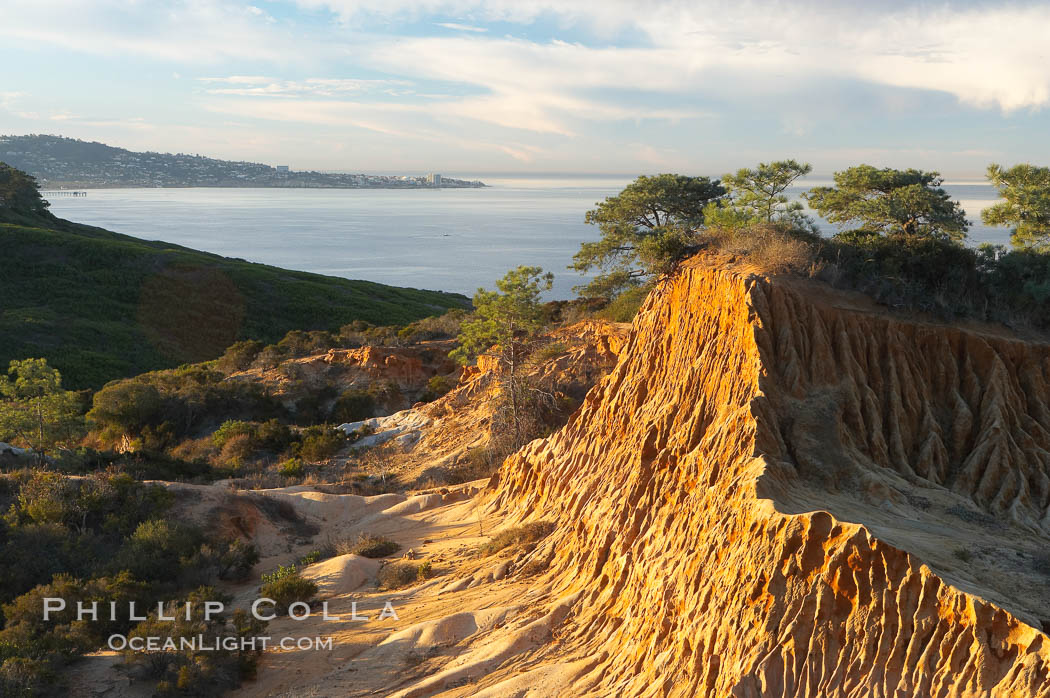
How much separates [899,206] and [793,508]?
823 inches

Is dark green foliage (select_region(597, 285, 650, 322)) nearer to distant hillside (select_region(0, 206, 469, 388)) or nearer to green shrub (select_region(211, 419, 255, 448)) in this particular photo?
green shrub (select_region(211, 419, 255, 448))

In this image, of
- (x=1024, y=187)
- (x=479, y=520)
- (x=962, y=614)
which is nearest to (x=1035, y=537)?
(x=962, y=614)

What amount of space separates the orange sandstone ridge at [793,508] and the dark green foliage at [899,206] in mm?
11830

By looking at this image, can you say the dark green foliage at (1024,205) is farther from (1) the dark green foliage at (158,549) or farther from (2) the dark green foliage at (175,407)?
(2) the dark green foliage at (175,407)

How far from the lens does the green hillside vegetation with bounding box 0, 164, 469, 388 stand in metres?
54.0

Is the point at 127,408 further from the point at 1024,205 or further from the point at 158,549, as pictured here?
the point at 1024,205

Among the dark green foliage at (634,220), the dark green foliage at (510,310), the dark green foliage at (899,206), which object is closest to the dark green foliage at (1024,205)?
the dark green foliage at (899,206)

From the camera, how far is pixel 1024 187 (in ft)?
95.8

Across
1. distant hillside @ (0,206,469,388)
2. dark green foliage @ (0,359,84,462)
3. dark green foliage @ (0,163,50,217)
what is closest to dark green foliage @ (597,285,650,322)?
dark green foliage @ (0,359,84,462)

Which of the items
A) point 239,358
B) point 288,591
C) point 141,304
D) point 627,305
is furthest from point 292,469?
point 141,304

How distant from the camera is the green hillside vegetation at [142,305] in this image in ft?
177

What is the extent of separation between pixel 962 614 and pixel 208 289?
240 ft

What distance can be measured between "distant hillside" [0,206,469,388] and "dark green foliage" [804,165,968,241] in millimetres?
45309

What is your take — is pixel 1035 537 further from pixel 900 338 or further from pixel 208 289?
pixel 208 289
